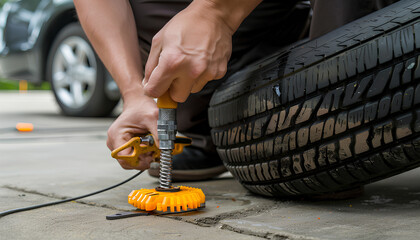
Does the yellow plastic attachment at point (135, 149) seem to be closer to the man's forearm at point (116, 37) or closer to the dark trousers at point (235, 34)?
the man's forearm at point (116, 37)

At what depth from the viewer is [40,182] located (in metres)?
1.67

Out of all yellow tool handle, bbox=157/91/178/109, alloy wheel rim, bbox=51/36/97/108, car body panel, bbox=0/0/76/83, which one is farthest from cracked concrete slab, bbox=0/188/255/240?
car body panel, bbox=0/0/76/83

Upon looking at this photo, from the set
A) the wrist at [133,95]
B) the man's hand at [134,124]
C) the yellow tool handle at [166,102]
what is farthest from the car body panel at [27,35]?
the yellow tool handle at [166,102]

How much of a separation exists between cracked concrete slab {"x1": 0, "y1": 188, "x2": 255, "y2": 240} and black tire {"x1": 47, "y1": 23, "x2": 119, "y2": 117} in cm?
290

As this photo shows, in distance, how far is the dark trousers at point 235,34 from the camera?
5.59ft

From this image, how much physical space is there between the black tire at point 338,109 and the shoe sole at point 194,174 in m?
0.44

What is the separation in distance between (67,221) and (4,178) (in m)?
0.74

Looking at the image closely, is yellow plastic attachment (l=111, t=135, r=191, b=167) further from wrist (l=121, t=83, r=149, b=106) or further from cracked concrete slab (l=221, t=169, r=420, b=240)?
cracked concrete slab (l=221, t=169, r=420, b=240)

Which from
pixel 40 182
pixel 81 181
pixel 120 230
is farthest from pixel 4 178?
pixel 120 230

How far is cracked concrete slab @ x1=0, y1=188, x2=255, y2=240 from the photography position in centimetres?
101

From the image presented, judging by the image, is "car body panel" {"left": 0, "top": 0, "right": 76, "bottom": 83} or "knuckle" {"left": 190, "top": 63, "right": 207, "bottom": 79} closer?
"knuckle" {"left": 190, "top": 63, "right": 207, "bottom": 79}

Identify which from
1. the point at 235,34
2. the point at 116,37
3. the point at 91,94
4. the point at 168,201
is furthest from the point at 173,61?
the point at 91,94

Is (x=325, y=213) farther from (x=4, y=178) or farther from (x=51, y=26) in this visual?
(x=51, y=26)

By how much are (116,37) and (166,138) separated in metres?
0.47
